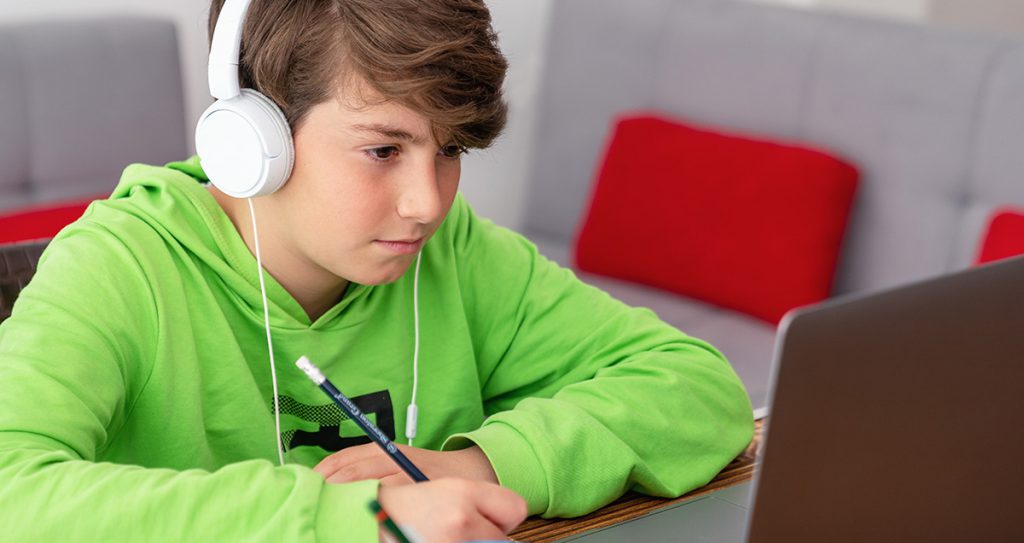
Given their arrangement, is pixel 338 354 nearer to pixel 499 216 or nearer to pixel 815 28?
pixel 815 28

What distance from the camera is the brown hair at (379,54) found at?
1.03m

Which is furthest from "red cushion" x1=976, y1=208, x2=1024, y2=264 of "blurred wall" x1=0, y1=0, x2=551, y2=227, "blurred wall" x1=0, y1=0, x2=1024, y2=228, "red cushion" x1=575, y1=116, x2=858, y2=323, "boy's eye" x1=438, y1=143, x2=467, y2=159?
"boy's eye" x1=438, y1=143, x2=467, y2=159

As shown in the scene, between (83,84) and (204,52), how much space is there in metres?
0.42

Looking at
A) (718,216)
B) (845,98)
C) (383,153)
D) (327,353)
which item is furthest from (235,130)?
(845,98)

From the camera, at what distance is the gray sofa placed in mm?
2359

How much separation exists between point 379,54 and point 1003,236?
5.02 feet

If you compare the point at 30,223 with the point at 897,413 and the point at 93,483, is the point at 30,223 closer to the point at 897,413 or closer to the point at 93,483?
the point at 93,483

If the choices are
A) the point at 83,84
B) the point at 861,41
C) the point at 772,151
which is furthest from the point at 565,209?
the point at 83,84

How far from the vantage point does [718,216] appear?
→ 8.18 feet

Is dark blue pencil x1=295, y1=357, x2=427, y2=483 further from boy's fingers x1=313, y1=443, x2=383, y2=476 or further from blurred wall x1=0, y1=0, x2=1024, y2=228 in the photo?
blurred wall x1=0, y1=0, x2=1024, y2=228

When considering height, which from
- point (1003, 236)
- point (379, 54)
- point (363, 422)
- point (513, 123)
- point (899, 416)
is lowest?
point (513, 123)

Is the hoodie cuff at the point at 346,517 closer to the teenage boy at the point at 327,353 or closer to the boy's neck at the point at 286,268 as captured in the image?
the teenage boy at the point at 327,353

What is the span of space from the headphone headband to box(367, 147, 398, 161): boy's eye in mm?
119

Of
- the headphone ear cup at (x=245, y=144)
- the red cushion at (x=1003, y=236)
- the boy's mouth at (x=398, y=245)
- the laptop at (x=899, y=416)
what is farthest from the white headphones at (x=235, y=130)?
the red cushion at (x=1003, y=236)
